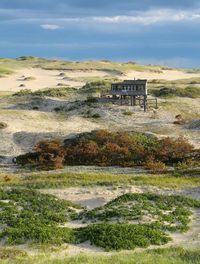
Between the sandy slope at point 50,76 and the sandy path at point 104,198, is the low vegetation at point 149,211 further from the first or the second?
the sandy slope at point 50,76

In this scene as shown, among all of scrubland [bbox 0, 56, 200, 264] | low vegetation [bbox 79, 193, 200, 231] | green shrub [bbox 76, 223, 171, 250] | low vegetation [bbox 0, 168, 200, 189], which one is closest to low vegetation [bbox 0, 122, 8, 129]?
scrubland [bbox 0, 56, 200, 264]

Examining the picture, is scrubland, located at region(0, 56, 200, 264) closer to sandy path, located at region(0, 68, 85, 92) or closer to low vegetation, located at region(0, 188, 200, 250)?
low vegetation, located at region(0, 188, 200, 250)

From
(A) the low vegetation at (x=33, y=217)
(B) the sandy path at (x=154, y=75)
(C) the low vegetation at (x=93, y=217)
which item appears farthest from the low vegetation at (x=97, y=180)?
Answer: (B) the sandy path at (x=154, y=75)

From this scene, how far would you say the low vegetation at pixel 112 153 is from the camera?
41.8m

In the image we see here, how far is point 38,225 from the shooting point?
2225cm

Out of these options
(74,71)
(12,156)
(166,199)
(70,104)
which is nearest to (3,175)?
(12,156)

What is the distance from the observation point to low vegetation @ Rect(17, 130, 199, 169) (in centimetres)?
4175

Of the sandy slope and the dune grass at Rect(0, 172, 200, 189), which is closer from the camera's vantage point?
the dune grass at Rect(0, 172, 200, 189)

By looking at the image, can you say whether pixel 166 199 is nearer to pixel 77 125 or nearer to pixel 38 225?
pixel 38 225

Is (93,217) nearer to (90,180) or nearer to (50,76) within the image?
(90,180)

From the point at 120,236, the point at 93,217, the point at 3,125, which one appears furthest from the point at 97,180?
the point at 3,125

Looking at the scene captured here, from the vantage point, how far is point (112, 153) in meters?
42.8

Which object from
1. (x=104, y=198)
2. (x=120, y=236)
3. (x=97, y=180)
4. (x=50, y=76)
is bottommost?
(x=97, y=180)

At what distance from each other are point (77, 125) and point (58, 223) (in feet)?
118
